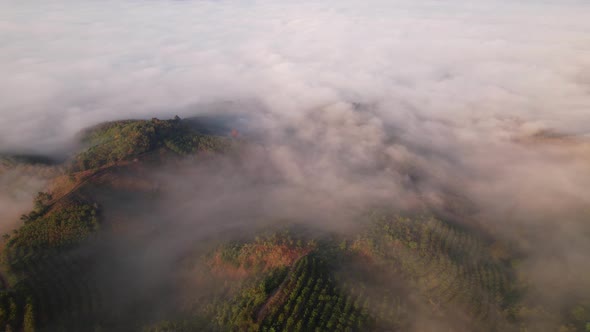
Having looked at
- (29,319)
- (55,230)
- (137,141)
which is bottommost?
(29,319)

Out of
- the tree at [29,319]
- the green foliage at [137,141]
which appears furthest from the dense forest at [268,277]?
the green foliage at [137,141]

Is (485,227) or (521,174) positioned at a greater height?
(485,227)

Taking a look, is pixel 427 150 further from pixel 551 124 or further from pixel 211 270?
pixel 211 270

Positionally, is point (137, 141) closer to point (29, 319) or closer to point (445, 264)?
point (29, 319)

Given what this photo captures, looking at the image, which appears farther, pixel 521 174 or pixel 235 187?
pixel 521 174

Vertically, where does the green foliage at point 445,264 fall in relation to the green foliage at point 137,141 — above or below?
below

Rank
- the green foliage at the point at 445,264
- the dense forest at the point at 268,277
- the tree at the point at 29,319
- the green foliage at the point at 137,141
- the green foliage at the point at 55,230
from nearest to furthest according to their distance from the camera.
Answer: the tree at the point at 29,319, the dense forest at the point at 268,277, the green foliage at the point at 445,264, the green foliage at the point at 55,230, the green foliage at the point at 137,141

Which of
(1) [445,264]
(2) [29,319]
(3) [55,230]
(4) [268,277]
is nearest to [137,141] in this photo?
(3) [55,230]

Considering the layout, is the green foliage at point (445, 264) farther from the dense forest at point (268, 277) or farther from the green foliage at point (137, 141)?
the green foliage at point (137, 141)

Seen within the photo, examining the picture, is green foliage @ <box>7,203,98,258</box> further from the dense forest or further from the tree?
the tree

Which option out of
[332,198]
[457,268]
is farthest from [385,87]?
[457,268]

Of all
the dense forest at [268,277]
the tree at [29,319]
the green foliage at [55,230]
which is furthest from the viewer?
the green foliage at [55,230]
